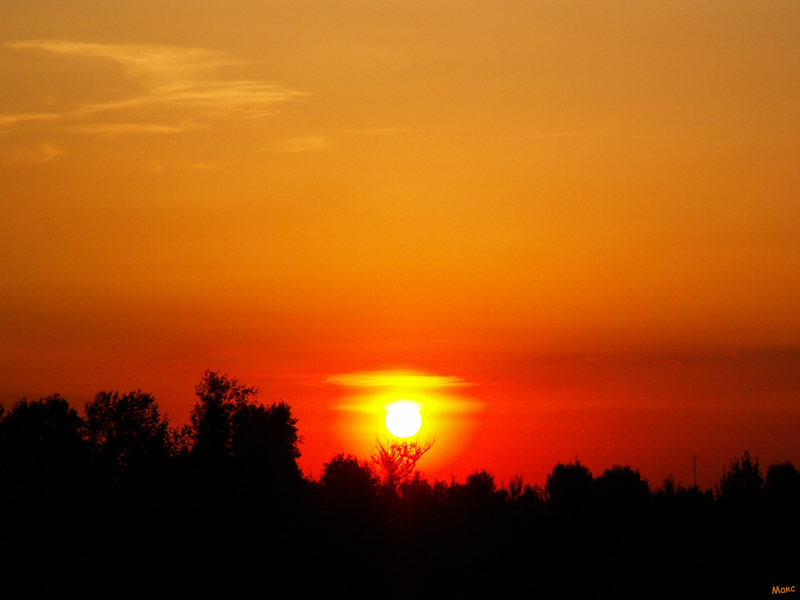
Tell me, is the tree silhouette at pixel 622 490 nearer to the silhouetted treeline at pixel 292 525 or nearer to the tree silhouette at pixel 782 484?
the silhouetted treeline at pixel 292 525

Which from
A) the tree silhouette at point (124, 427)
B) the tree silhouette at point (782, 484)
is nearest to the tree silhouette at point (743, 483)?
the tree silhouette at point (782, 484)

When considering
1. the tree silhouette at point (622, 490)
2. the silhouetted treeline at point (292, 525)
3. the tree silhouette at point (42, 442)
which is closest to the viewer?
the silhouetted treeline at point (292, 525)

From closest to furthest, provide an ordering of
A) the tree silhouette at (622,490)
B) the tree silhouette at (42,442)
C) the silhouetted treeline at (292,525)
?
the silhouetted treeline at (292,525), the tree silhouette at (42,442), the tree silhouette at (622,490)

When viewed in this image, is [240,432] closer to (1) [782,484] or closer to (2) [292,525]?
(2) [292,525]

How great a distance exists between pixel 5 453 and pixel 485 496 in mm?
43062

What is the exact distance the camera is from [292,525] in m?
68.6

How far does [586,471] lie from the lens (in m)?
121

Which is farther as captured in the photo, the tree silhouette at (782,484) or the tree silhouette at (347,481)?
the tree silhouette at (782,484)

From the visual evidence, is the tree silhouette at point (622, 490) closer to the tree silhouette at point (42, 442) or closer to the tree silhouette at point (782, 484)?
the tree silhouette at point (782, 484)

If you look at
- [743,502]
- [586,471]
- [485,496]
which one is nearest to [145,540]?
[485,496]

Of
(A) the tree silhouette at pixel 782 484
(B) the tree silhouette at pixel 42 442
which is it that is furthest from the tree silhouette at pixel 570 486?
(B) the tree silhouette at pixel 42 442

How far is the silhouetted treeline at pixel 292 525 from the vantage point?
64312mm

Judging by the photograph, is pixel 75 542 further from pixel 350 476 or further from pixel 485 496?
pixel 485 496

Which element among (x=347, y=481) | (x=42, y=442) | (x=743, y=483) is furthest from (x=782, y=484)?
(x=42, y=442)
